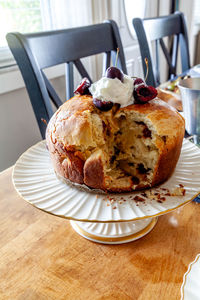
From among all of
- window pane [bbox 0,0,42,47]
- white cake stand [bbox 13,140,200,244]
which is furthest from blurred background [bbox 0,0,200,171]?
white cake stand [bbox 13,140,200,244]

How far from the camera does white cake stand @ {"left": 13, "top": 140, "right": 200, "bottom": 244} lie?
2.01 ft

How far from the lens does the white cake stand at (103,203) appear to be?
0.61 metres

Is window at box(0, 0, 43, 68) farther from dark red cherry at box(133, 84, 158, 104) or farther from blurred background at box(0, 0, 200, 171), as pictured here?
dark red cherry at box(133, 84, 158, 104)

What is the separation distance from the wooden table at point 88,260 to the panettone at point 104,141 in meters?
0.13

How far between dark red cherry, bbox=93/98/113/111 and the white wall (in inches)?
41.5

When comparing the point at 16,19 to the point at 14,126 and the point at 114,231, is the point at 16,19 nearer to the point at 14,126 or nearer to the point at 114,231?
the point at 14,126

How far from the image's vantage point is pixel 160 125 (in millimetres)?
725

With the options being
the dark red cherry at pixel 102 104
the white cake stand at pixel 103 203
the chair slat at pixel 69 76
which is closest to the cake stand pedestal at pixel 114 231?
the white cake stand at pixel 103 203

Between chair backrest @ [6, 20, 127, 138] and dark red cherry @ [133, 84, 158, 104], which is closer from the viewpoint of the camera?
dark red cherry @ [133, 84, 158, 104]

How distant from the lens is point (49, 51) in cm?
119

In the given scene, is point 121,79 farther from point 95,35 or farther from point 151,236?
point 95,35

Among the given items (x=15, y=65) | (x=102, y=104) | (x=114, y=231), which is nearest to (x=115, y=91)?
(x=102, y=104)

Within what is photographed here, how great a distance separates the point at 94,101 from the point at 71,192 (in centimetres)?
25

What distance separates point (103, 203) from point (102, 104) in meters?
0.26
